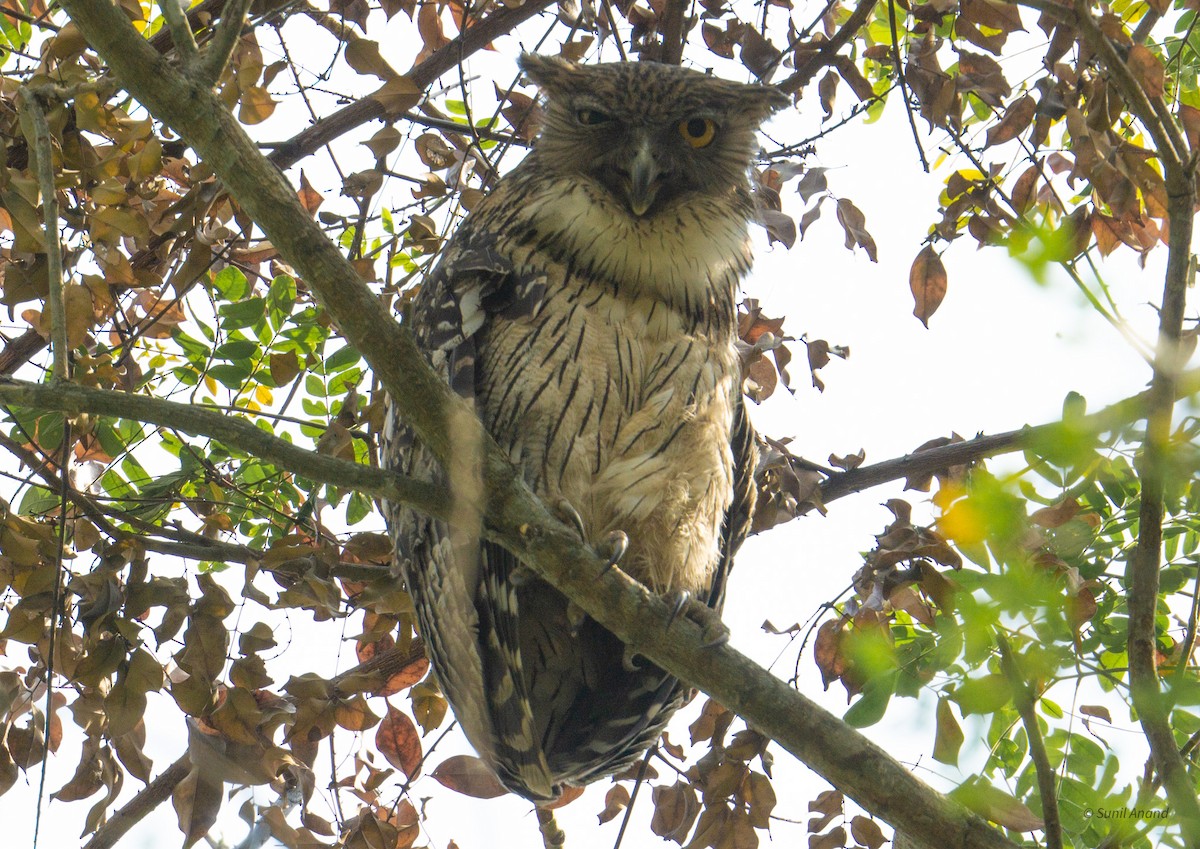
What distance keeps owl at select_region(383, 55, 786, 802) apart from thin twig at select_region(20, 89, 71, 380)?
0.85 metres

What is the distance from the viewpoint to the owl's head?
301 cm

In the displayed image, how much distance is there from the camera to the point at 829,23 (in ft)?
12.1

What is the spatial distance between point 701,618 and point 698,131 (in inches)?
56.8

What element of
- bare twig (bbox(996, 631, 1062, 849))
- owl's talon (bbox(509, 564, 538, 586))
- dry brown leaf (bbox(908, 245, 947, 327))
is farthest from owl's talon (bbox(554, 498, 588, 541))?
bare twig (bbox(996, 631, 1062, 849))

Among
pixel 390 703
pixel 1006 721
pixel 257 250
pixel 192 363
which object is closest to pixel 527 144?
pixel 257 250

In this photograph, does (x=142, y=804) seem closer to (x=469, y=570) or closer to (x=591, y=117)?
(x=469, y=570)

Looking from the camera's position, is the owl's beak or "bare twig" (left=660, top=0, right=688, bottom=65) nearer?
the owl's beak

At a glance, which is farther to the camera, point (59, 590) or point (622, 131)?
point (622, 131)

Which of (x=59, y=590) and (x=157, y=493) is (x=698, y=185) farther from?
(x=59, y=590)

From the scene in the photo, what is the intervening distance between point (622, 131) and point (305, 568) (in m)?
1.44

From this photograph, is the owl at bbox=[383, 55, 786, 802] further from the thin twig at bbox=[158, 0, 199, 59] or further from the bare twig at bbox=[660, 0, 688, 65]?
the thin twig at bbox=[158, 0, 199, 59]

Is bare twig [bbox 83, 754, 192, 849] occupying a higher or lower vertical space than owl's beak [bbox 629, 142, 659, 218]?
lower

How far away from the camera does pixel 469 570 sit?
2553 mm

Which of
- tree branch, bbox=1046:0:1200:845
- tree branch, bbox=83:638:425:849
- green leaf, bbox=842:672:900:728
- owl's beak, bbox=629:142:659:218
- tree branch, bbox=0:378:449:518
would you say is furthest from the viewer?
owl's beak, bbox=629:142:659:218
